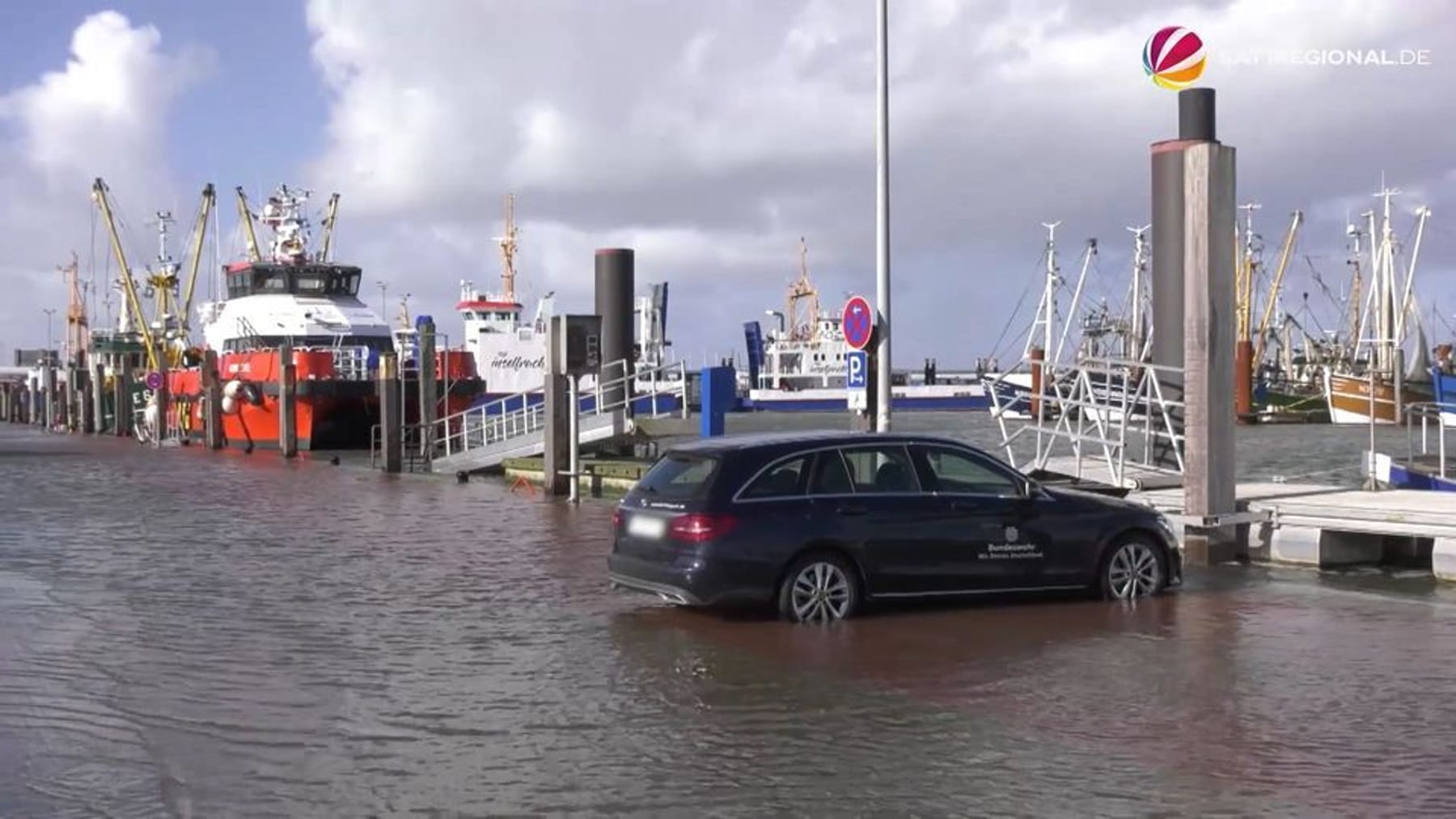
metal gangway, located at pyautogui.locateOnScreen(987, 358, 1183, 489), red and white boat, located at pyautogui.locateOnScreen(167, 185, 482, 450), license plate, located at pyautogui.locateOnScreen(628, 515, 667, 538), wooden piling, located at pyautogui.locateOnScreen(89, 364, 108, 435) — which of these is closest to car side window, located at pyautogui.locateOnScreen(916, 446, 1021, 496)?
license plate, located at pyautogui.locateOnScreen(628, 515, 667, 538)

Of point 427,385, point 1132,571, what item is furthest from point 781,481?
point 427,385

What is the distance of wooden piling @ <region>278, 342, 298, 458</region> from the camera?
144 feet

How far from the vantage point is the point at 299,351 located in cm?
4950

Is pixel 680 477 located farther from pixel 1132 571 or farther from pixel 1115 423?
pixel 1115 423

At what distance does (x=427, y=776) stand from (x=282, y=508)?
1771 cm

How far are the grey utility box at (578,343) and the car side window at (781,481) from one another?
38.7ft

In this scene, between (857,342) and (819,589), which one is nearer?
(819,589)

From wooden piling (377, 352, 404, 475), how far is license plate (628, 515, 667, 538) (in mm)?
22374

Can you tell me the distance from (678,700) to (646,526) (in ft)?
9.07

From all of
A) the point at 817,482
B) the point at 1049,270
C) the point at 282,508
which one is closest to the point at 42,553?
the point at 282,508

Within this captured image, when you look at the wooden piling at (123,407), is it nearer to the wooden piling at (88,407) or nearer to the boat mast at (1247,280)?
the wooden piling at (88,407)

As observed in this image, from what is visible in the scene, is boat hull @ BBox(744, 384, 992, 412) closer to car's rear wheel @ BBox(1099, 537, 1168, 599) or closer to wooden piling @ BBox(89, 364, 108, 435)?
wooden piling @ BBox(89, 364, 108, 435)

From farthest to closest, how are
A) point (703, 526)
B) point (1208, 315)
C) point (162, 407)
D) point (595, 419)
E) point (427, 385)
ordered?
1. point (162, 407)
2. point (427, 385)
3. point (595, 419)
4. point (1208, 315)
5. point (703, 526)

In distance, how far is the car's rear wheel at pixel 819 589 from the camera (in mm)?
11516
